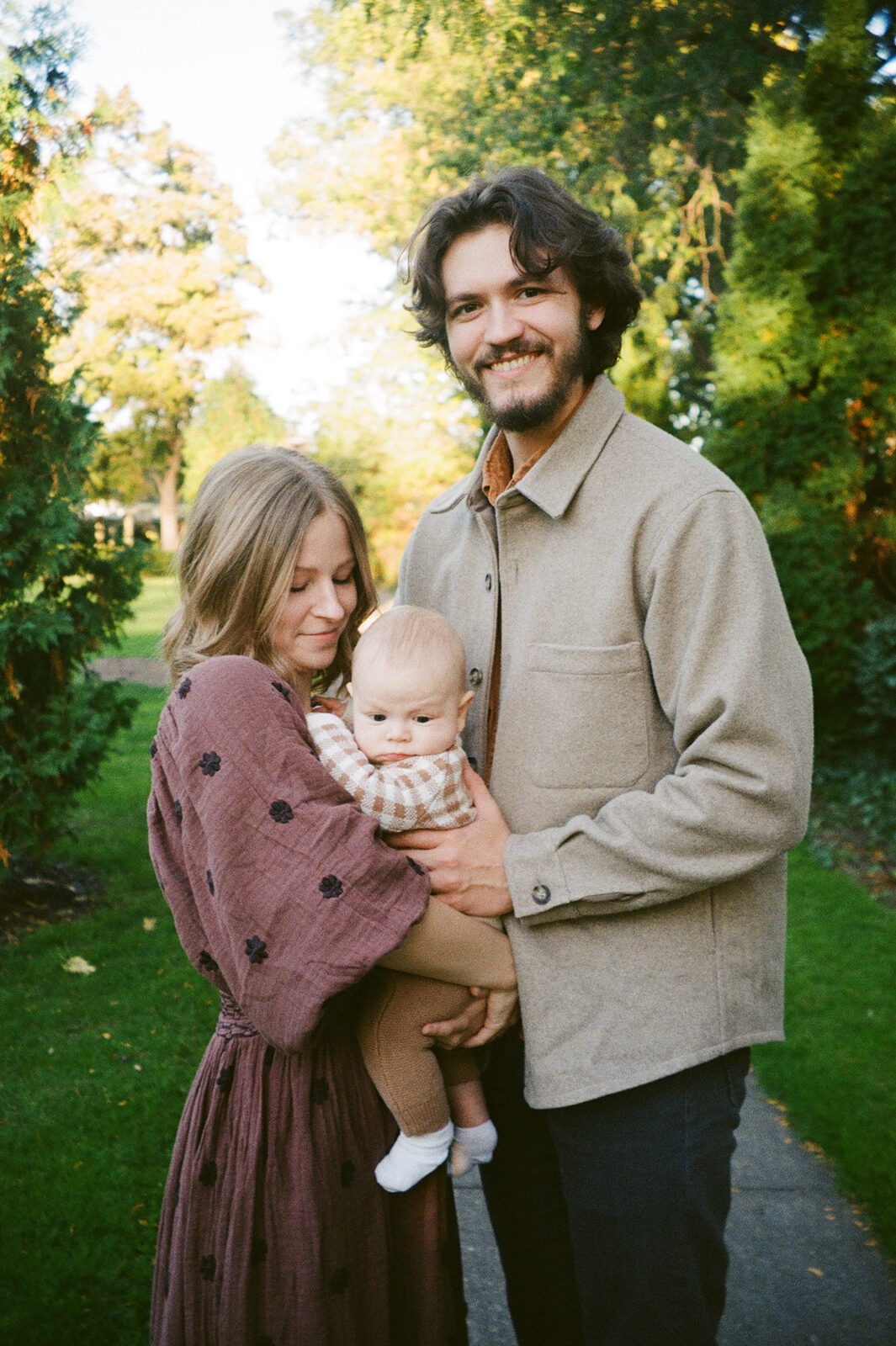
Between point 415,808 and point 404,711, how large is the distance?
0.62ft

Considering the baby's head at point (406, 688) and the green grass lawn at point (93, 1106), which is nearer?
the baby's head at point (406, 688)

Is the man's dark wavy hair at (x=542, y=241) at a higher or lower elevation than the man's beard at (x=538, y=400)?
higher

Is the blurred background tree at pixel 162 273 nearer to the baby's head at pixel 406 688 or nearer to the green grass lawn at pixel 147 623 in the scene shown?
the green grass lawn at pixel 147 623

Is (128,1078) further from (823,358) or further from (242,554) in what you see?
(823,358)

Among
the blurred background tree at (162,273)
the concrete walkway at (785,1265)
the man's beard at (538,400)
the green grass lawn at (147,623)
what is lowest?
the green grass lawn at (147,623)

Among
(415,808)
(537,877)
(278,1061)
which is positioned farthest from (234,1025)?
(537,877)

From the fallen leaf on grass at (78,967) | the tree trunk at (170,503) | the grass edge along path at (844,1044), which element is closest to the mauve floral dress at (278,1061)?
the grass edge along path at (844,1044)

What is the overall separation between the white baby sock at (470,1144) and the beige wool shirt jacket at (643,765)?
0.20 m

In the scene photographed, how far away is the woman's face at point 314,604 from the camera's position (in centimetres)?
198

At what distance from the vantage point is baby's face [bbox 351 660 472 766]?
189 centimetres

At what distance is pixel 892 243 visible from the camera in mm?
7094

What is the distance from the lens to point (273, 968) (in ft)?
5.17

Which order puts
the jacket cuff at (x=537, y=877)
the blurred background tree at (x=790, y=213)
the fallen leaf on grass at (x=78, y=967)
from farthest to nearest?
the blurred background tree at (x=790, y=213)
the fallen leaf on grass at (x=78, y=967)
the jacket cuff at (x=537, y=877)

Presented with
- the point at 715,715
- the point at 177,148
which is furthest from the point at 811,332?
the point at 177,148
